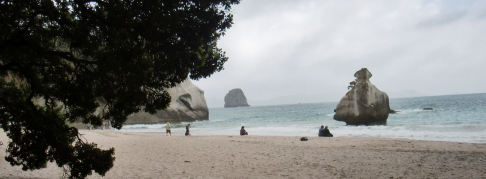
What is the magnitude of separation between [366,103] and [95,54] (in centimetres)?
3362

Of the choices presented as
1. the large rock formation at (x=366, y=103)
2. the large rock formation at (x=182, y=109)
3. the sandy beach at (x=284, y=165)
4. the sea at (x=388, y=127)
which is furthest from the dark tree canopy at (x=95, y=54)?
the large rock formation at (x=182, y=109)

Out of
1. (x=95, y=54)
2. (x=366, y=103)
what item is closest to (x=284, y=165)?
(x=95, y=54)

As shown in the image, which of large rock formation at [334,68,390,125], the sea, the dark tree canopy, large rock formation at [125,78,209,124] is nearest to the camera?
the dark tree canopy

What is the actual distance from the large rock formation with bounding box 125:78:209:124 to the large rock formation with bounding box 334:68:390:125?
25.3 meters

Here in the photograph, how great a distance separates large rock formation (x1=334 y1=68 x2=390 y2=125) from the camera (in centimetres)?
3541

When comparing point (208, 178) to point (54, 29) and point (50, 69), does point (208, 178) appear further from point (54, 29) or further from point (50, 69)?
point (54, 29)

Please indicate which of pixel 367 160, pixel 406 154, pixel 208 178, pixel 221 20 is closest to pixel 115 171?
pixel 208 178

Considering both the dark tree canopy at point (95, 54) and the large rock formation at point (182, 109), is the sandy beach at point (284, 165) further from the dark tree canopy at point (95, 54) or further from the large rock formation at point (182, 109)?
the large rock formation at point (182, 109)

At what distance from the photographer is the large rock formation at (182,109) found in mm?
49938

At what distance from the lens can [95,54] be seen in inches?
250

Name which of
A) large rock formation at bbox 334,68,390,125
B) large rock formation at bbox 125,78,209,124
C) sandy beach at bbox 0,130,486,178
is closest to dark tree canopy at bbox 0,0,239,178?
sandy beach at bbox 0,130,486,178

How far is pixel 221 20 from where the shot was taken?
6988mm

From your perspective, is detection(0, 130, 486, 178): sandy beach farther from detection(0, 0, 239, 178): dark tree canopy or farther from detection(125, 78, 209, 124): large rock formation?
detection(125, 78, 209, 124): large rock formation

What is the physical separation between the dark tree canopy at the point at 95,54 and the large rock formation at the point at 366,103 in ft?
103
